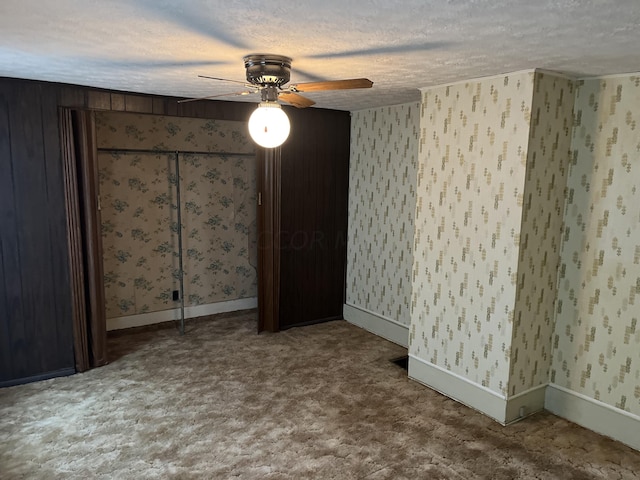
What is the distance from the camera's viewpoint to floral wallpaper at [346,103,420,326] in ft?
14.1

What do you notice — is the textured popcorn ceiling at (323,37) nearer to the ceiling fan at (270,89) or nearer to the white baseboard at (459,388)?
the ceiling fan at (270,89)

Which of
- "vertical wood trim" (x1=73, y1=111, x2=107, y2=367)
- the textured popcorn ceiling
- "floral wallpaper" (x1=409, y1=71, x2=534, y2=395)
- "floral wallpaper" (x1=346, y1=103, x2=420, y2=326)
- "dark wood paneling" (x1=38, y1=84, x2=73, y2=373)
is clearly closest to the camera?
the textured popcorn ceiling

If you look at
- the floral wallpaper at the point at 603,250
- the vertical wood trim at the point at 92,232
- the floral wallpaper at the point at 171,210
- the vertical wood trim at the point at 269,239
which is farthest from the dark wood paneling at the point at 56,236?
the floral wallpaper at the point at 603,250

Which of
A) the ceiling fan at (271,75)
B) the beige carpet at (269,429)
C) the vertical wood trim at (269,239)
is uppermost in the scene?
the ceiling fan at (271,75)

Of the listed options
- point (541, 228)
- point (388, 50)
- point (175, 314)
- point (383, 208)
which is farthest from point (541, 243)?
point (175, 314)

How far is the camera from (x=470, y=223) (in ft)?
10.5

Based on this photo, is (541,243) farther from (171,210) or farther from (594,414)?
(171,210)

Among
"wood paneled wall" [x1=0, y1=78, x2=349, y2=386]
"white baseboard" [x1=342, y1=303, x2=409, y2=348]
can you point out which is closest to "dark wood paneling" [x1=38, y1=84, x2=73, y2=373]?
"wood paneled wall" [x1=0, y1=78, x2=349, y2=386]

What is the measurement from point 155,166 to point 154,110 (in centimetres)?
95

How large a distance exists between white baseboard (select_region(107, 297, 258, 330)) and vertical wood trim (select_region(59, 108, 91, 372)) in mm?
911

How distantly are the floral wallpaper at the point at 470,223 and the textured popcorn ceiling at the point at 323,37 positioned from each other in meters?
0.26

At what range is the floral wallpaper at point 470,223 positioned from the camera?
295 centimetres

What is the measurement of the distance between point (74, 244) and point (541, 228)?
3.29m

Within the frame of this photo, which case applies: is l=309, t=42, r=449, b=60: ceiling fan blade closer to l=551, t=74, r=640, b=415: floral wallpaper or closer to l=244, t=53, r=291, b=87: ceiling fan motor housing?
l=244, t=53, r=291, b=87: ceiling fan motor housing
